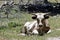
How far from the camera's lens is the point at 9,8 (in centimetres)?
1689

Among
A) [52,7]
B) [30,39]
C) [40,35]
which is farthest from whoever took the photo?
[52,7]

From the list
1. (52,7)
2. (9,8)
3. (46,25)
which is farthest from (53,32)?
(52,7)

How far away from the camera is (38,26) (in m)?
11.5

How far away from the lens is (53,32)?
11.8m

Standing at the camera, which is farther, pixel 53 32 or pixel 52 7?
pixel 52 7

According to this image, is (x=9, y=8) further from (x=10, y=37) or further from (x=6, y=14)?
(x=10, y=37)

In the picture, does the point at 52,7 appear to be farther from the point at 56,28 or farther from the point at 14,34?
the point at 14,34

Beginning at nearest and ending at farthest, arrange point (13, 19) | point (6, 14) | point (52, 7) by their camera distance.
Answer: point (13, 19)
point (6, 14)
point (52, 7)

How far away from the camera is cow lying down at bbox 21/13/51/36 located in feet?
37.5

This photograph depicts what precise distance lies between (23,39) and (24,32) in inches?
61.4

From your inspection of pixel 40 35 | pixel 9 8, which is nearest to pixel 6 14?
pixel 9 8

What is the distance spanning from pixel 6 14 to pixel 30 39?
7.04 meters

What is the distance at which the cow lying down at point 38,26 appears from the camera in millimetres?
11420

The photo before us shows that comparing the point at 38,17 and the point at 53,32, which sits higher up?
the point at 38,17
